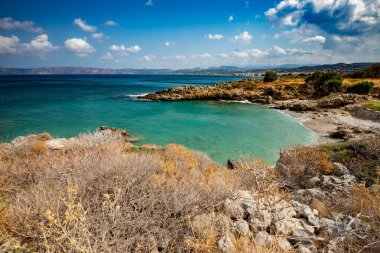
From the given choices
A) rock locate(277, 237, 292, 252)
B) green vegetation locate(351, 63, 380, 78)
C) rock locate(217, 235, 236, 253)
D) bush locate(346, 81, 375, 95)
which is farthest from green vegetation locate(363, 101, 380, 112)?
rock locate(217, 235, 236, 253)

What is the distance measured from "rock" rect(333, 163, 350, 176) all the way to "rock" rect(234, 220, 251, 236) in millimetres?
8526

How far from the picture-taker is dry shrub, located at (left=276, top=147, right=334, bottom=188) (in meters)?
10.4

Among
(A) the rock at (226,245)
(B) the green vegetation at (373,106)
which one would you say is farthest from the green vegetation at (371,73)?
(A) the rock at (226,245)

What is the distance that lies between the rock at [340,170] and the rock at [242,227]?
336 inches

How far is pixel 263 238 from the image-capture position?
3840mm

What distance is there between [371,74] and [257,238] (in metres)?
74.4

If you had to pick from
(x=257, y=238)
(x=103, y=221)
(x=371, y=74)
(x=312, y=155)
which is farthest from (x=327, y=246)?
(x=371, y=74)

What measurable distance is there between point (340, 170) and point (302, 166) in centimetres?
Result: 155

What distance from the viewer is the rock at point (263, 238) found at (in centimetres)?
376

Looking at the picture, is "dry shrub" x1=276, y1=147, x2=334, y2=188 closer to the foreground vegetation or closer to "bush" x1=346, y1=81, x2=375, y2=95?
the foreground vegetation

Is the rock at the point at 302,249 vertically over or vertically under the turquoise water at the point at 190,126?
over

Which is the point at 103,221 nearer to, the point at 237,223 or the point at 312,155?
the point at 237,223

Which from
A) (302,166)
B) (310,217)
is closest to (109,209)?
(310,217)

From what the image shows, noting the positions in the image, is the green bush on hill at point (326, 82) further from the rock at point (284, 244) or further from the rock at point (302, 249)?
the rock at point (284, 244)
